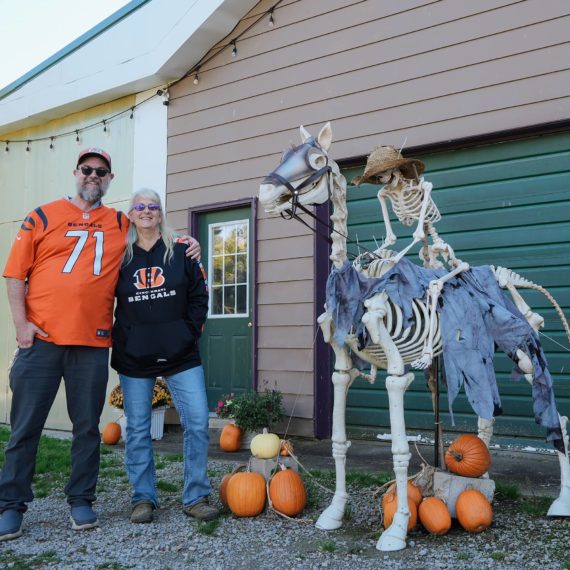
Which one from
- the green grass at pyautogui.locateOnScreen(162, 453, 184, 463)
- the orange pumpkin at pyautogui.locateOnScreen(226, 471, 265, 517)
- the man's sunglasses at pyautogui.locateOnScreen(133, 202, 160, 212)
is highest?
the man's sunglasses at pyautogui.locateOnScreen(133, 202, 160, 212)

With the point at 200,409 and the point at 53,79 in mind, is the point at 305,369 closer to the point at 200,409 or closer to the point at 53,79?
the point at 200,409

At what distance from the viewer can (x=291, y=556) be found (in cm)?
355

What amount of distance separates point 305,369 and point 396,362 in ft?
11.2

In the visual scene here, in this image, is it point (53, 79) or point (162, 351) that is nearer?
point (162, 351)

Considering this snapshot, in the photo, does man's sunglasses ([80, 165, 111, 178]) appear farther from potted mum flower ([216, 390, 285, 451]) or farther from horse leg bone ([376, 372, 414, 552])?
potted mum flower ([216, 390, 285, 451])

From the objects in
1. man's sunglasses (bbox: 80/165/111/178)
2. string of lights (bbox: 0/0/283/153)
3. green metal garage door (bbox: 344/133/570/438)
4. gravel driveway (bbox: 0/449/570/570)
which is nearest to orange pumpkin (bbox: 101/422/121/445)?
gravel driveway (bbox: 0/449/570/570)

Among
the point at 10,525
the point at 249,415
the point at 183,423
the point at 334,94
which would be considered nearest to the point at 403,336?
the point at 183,423

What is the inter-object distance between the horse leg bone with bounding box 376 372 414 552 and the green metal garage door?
268 centimetres

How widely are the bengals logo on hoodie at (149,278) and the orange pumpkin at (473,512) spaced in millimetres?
2271

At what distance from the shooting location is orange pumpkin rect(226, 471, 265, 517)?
13.8ft

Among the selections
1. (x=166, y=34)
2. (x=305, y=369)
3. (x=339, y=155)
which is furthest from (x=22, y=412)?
(x=166, y=34)

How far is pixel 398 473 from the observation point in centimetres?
358

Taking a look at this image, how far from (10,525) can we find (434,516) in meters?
2.52

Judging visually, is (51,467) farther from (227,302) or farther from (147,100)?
(147,100)
